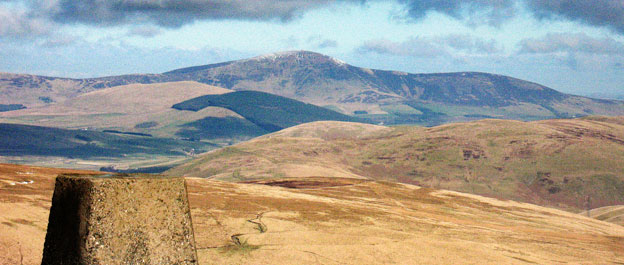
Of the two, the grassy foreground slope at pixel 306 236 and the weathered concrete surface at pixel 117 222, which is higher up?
the weathered concrete surface at pixel 117 222

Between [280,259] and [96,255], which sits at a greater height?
[96,255]

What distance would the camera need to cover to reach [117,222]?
14.3 m

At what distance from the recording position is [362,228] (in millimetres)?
39344

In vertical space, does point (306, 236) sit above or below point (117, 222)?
below

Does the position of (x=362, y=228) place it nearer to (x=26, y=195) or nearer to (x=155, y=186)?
(x=26, y=195)

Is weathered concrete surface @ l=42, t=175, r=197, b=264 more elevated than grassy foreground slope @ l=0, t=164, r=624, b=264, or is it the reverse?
weathered concrete surface @ l=42, t=175, r=197, b=264

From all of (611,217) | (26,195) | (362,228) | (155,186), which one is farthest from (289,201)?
(611,217)

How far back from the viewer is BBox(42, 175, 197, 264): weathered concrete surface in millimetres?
14023

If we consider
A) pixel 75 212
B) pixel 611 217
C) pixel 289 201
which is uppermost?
pixel 75 212

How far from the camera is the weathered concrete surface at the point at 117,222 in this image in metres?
14.0

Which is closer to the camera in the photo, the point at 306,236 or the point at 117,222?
the point at 117,222

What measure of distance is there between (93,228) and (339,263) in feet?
50.2

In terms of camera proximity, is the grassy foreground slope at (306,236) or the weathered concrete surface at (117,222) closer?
the weathered concrete surface at (117,222)

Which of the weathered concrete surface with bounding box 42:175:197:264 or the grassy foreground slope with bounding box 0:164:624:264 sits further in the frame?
the grassy foreground slope with bounding box 0:164:624:264
